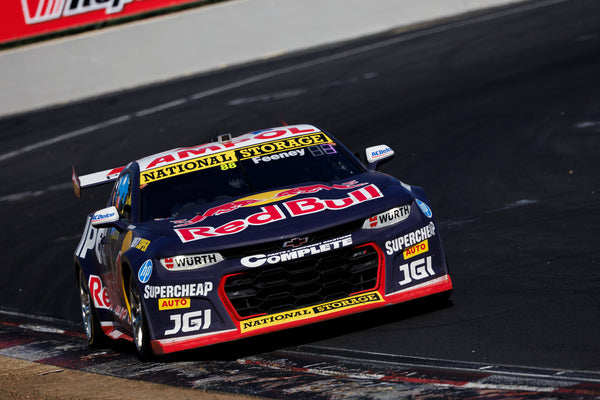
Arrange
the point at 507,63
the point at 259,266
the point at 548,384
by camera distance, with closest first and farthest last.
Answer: the point at 548,384 < the point at 259,266 < the point at 507,63

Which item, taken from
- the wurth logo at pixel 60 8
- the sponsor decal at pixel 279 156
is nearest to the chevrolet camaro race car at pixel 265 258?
the sponsor decal at pixel 279 156

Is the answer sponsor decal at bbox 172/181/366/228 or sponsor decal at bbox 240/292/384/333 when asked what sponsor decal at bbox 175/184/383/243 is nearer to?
sponsor decal at bbox 172/181/366/228

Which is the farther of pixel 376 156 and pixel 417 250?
pixel 376 156

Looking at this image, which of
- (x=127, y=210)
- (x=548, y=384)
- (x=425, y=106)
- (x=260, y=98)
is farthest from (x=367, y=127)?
(x=548, y=384)

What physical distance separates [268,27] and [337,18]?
1713 millimetres

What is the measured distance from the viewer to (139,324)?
7473 mm

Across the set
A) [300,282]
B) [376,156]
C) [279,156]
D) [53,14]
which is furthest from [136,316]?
[53,14]

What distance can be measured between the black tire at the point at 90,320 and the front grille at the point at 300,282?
2.26 m

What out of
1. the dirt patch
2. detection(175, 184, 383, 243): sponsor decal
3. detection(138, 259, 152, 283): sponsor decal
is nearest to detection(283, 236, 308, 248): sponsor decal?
detection(175, 184, 383, 243): sponsor decal

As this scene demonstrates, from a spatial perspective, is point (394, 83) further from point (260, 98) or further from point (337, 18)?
point (337, 18)

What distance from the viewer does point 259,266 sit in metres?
6.94

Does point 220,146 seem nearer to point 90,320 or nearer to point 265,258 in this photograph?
point 90,320

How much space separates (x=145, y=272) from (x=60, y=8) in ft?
63.1

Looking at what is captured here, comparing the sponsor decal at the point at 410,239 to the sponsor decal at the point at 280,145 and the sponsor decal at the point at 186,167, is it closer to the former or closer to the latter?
the sponsor decal at the point at 280,145
